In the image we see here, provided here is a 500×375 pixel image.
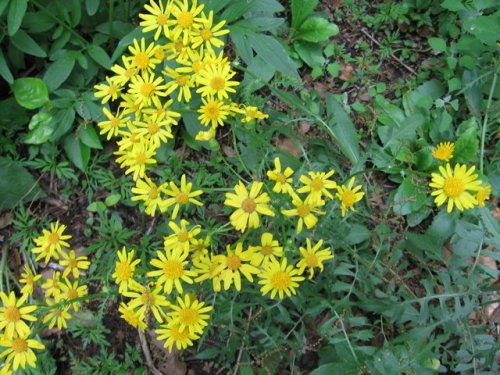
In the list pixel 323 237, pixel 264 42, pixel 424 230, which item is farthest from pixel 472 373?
pixel 264 42

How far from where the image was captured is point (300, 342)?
2.13 metres

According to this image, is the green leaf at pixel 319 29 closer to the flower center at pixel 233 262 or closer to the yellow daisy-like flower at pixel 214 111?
the yellow daisy-like flower at pixel 214 111

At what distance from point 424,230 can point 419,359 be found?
976 millimetres

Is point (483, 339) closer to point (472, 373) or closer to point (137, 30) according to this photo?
point (472, 373)

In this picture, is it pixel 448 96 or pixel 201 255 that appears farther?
pixel 448 96

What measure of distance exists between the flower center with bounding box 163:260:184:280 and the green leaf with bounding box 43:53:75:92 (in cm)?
134

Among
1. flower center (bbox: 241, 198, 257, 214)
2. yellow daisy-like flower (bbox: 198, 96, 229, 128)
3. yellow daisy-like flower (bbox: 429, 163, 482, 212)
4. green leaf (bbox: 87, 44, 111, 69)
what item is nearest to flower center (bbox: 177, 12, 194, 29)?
yellow daisy-like flower (bbox: 198, 96, 229, 128)

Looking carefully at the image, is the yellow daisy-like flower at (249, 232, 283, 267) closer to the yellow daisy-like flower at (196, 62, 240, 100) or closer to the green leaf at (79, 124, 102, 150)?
the yellow daisy-like flower at (196, 62, 240, 100)

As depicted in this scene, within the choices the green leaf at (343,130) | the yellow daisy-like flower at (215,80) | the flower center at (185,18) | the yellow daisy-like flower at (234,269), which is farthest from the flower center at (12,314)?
the green leaf at (343,130)

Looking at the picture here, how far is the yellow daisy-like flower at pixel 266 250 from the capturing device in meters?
1.80

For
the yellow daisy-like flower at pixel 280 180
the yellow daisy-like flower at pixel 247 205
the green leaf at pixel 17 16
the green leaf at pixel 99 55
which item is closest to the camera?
the yellow daisy-like flower at pixel 247 205

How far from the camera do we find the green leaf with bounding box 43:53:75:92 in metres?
2.60

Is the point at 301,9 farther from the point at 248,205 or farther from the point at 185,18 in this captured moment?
the point at 248,205

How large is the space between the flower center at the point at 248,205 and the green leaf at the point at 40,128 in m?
1.38
